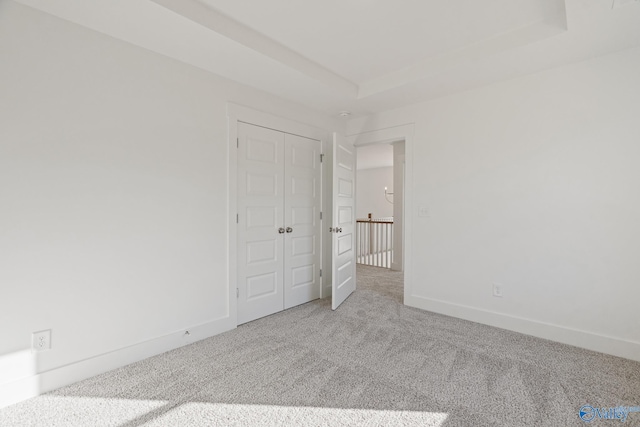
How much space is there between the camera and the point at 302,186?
3.58m

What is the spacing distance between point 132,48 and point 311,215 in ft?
7.69

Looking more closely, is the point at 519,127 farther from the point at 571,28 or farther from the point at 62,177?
the point at 62,177

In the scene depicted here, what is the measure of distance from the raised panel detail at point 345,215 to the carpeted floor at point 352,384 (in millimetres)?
1341

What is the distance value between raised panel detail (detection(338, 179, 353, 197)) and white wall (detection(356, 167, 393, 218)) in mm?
5798

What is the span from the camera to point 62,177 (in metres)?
1.94

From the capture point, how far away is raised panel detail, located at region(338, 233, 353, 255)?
11.9ft

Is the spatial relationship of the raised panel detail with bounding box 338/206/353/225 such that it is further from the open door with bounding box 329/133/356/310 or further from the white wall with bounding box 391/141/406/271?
the white wall with bounding box 391/141/406/271

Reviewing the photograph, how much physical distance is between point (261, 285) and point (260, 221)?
68cm

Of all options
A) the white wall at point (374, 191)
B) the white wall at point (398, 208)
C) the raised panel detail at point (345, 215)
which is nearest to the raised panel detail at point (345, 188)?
the raised panel detail at point (345, 215)

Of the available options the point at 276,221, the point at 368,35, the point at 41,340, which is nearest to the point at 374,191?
the point at 276,221

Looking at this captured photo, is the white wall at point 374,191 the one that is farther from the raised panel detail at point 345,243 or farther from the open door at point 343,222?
the raised panel detail at point 345,243

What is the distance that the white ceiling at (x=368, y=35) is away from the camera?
1.93 m

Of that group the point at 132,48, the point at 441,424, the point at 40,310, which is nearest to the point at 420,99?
the point at 132,48

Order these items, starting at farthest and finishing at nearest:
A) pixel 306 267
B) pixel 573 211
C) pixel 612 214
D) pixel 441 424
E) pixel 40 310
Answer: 1. pixel 306 267
2. pixel 573 211
3. pixel 612 214
4. pixel 40 310
5. pixel 441 424
